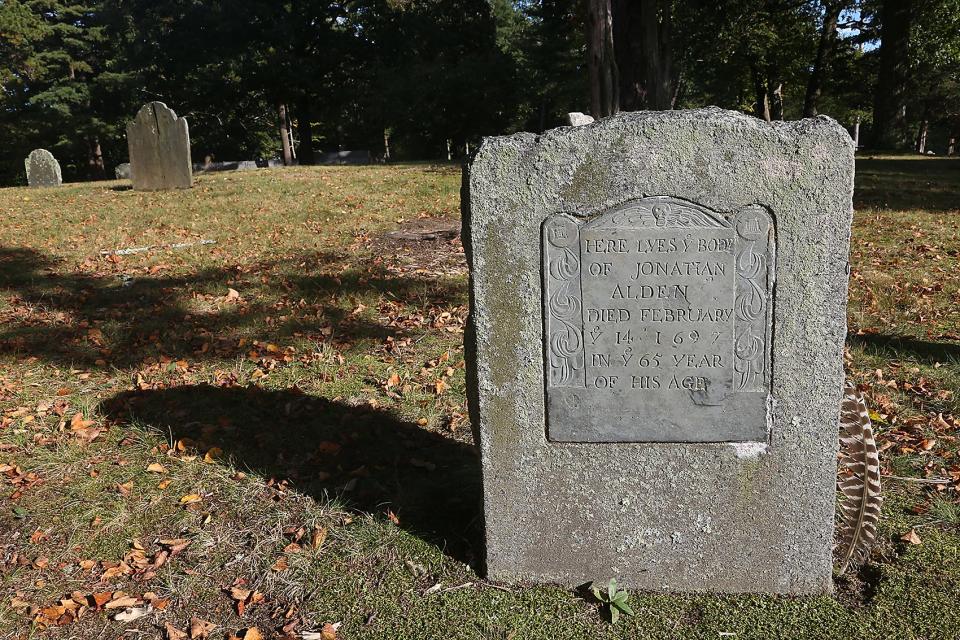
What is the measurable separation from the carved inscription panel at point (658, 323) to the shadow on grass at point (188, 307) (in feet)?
11.4

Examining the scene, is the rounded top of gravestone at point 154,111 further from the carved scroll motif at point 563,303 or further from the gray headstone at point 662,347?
the carved scroll motif at point 563,303

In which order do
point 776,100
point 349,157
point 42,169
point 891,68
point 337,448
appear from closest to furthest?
1. point 337,448
2. point 42,169
3. point 891,68
4. point 349,157
5. point 776,100

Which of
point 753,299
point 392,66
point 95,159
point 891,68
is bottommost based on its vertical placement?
point 753,299

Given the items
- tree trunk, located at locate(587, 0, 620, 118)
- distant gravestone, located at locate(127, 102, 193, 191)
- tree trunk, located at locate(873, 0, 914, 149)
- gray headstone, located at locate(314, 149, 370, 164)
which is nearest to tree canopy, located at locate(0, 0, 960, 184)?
tree trunk, located at locate(873, 0, 914, 149)

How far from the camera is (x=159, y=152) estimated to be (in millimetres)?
13633

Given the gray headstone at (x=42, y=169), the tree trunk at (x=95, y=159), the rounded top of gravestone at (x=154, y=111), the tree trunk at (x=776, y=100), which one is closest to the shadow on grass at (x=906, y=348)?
the rounded top of gravestone at (x=154, y=111)

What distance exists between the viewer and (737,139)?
2.44 metres

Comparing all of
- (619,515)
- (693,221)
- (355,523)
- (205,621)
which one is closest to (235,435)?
(355,523)

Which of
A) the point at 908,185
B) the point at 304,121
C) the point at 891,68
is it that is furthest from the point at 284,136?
the point at 908,185

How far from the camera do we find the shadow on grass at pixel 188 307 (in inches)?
231

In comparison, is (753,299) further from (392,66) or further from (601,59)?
(392,66)

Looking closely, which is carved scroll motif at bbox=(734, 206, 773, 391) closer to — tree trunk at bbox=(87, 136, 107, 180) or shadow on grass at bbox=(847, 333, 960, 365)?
shadow on grass at bbox=(847, 333, 960, 365)

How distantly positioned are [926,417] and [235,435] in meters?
4.20

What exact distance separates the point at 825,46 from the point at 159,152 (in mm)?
25756
